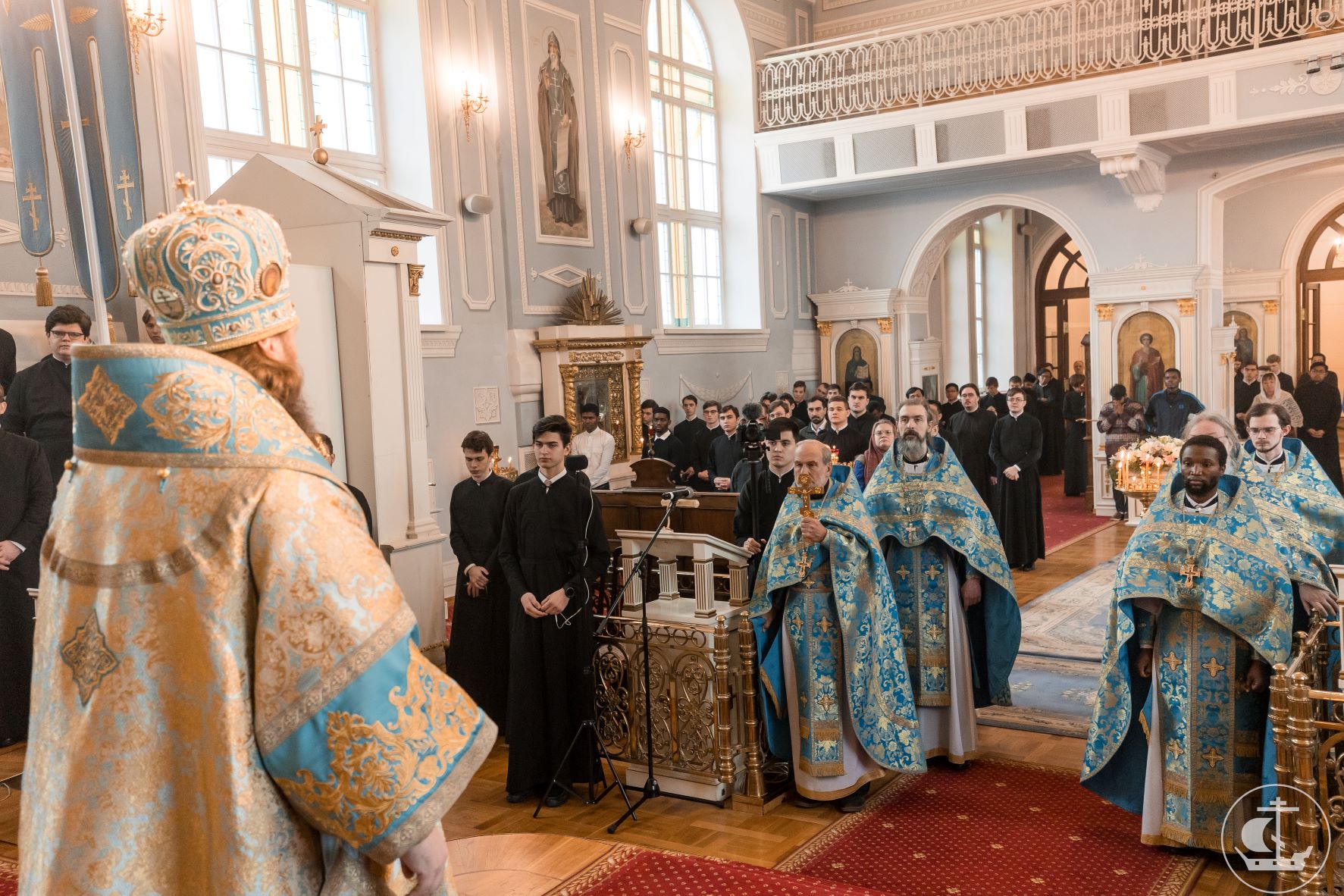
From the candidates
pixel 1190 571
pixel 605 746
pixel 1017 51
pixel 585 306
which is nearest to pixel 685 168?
pixel 585 306

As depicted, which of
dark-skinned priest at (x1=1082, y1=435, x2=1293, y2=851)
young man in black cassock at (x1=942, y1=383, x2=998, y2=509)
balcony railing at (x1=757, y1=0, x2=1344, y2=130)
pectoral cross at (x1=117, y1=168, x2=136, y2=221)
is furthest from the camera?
balcony railing at (x1=757, y1=0, x2=1344, y2=130)

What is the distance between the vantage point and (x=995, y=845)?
4.41m

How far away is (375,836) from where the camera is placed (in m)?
1.43

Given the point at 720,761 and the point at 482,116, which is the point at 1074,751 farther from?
the point at 482,116

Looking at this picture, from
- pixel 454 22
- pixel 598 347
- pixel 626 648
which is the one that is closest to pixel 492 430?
pixel 598 347

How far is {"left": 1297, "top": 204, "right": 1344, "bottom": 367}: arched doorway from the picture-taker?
15906 mm

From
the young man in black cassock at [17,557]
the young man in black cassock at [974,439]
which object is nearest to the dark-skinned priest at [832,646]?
the young man in black cassock at [17,557]

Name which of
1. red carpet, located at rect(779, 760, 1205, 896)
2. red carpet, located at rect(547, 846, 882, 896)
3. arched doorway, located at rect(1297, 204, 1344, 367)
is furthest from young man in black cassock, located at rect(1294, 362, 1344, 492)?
red carpet, located at rect(547, 846, 882, 896)

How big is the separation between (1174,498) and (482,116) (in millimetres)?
7926

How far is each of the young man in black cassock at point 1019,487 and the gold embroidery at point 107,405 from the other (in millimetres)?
9386

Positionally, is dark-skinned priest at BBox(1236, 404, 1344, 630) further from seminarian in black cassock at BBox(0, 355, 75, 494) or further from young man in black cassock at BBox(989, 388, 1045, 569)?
seminarian in black cassock at BBox(0, 355, 75, 494)

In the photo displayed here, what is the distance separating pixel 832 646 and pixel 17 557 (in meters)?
4.21

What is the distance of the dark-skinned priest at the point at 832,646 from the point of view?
4773 mm

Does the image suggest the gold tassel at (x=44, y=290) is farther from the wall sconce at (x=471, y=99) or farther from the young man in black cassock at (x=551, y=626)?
the wall sconce at (x=471, y=99)
